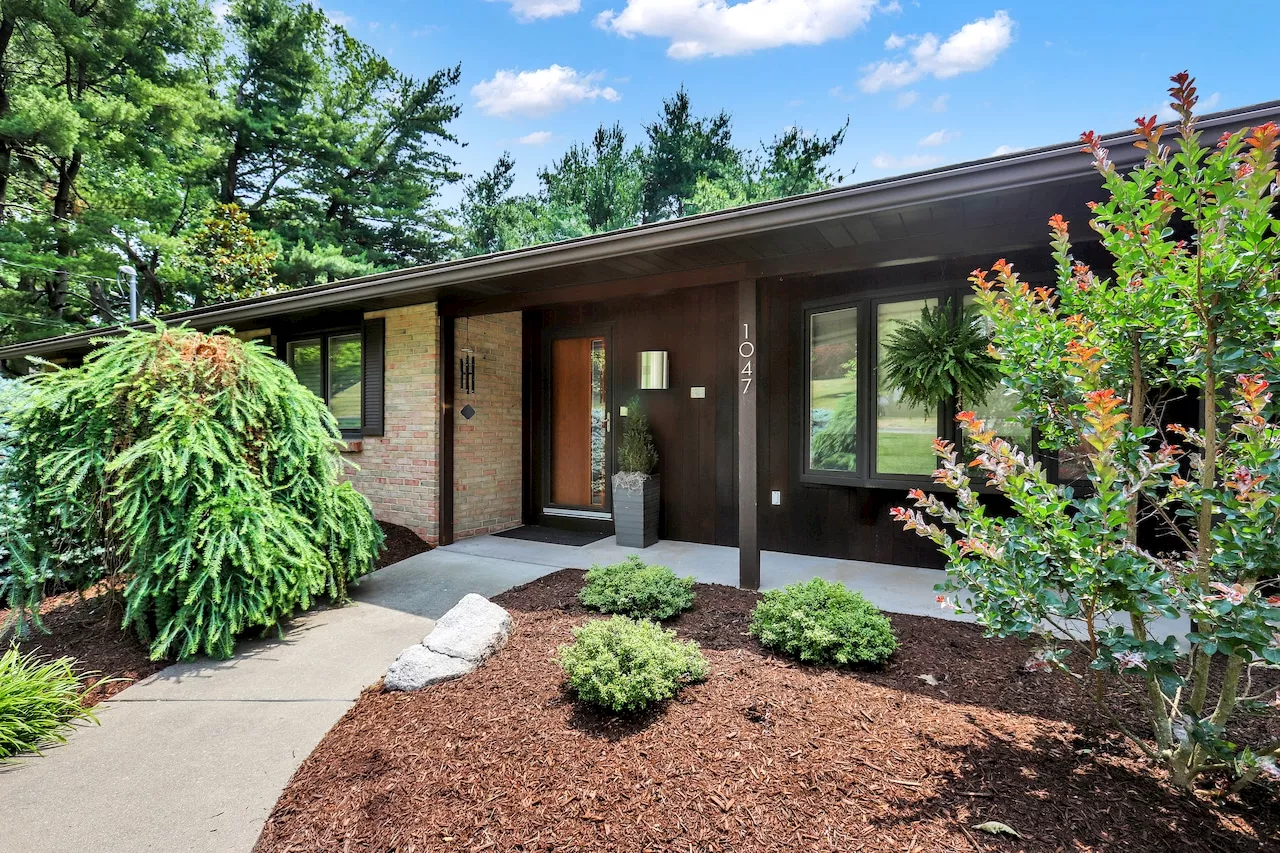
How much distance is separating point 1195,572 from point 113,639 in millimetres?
4977

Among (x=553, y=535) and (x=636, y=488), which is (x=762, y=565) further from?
(x=553, y=535)

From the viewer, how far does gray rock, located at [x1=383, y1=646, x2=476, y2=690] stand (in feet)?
8.86

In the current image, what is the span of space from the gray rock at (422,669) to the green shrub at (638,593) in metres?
0.88

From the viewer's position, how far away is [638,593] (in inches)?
133

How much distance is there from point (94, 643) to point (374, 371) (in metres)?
3.39

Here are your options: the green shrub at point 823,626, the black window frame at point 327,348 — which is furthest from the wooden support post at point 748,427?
the black window frame at point 327,348

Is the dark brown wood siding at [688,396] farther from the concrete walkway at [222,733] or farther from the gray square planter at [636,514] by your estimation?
the concrete walkway at [222,733]

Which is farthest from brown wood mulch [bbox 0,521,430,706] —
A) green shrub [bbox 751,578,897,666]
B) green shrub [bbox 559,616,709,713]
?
green shrub [bbox 751,578,897,666]

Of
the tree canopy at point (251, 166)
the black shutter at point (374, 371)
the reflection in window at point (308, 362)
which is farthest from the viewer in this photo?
the tree canopy at point (251, 166)

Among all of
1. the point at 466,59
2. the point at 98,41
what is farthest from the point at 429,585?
the point at 466,59

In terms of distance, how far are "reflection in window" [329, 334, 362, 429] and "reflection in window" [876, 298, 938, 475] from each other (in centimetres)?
528

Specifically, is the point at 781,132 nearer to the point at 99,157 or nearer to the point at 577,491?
the point at 577,491

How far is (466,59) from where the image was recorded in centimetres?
1502

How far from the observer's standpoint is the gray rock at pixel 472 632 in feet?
9.38
